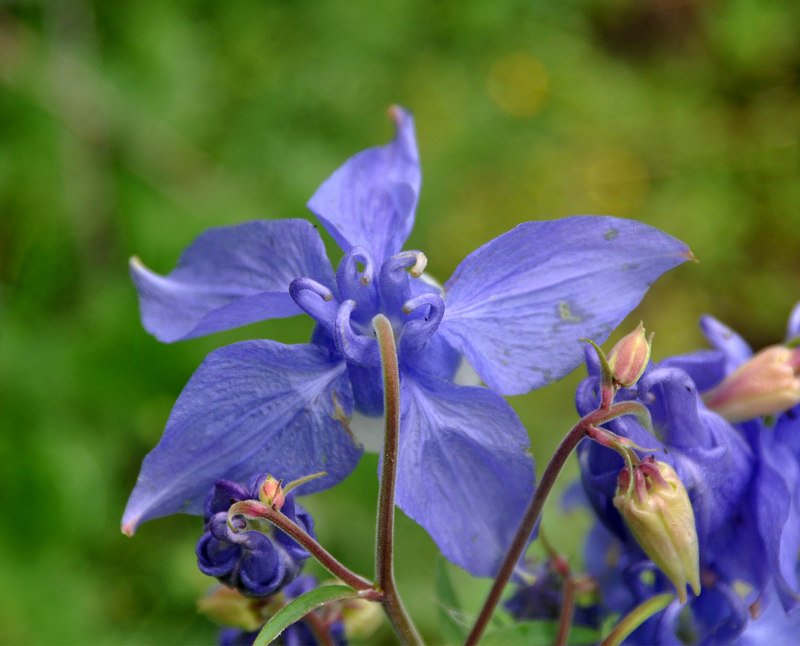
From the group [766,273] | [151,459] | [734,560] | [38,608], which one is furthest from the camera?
[766,273]

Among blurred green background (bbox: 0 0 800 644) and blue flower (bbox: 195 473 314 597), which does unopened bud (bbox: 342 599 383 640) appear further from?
blurred green background (bbox: 0 0 800 644)

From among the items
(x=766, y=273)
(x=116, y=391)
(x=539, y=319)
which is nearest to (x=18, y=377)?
(x=116, y=391)

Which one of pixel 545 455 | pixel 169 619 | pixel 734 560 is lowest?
pixel 169 619

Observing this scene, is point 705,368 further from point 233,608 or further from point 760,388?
point 233,608

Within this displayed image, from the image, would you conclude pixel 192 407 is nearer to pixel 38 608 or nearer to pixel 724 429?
pixel 724 429

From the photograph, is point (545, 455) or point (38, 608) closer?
point (38, 608)
